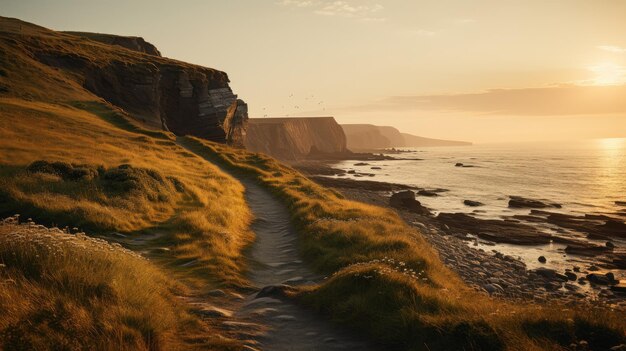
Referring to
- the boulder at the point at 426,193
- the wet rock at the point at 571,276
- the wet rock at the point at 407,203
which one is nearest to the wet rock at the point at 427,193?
the boulder at the point at 426,193

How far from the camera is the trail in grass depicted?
7129mm

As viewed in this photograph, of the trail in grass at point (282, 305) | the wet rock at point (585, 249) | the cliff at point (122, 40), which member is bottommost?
the wet rock at point (585, 249)

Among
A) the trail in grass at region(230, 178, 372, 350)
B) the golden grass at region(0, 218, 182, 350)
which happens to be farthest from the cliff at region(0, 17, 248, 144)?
the golden grass at region(0, 218, 182, 350)

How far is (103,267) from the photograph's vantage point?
7102 mm

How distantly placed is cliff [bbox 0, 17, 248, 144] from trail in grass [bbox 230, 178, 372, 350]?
40.8 m

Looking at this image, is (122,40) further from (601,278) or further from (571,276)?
(601,278)

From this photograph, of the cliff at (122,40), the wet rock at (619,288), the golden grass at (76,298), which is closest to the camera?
the golden grass at (76,298)

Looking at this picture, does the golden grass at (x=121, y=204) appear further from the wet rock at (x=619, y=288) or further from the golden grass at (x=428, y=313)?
the wet rock at (x=619, y=288)

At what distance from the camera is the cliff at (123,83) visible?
48969 mm

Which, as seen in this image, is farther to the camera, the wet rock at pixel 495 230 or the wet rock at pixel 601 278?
the wet rock at pixel 495 230

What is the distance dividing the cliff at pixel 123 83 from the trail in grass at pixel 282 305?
134ft

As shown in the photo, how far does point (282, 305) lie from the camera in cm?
896

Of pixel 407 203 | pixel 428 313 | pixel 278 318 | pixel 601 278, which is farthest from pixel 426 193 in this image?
pixel 428 313

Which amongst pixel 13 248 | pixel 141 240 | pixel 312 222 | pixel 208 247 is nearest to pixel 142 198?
pixel 141 240
